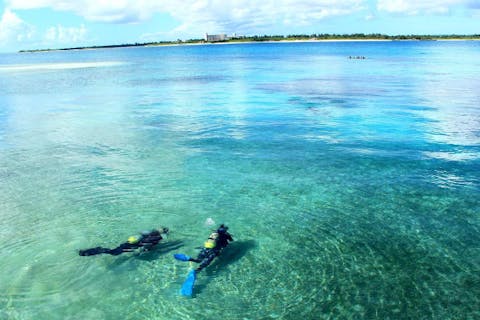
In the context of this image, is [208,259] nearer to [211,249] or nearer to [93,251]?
[211,249]

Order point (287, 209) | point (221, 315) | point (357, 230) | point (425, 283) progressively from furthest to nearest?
point (287, 209) → point (357, 230) → point (425, 283) → point (221, 315)

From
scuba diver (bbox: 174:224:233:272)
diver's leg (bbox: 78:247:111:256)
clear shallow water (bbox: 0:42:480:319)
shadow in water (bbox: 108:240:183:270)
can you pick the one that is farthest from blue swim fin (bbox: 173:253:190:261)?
diver's leg (bbox: 78:247:111:256)

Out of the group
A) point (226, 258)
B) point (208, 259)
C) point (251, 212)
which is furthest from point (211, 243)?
point (251, 212)

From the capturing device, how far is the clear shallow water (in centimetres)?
1074

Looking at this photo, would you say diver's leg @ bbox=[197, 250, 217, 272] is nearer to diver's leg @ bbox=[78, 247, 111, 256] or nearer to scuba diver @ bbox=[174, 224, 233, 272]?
scuba diver @ bbox=[174, 224, 233, 272]

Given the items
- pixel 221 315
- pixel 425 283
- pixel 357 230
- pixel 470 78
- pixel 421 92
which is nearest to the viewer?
pixel 221 315

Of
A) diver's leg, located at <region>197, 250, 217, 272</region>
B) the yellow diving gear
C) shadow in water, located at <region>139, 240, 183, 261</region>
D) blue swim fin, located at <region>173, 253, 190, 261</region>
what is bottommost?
shadow in water, located at <region>139, 240, 183, 261</region>

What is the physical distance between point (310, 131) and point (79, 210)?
1662 centimetres

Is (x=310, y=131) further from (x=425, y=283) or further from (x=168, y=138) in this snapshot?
(x=425, y=283)

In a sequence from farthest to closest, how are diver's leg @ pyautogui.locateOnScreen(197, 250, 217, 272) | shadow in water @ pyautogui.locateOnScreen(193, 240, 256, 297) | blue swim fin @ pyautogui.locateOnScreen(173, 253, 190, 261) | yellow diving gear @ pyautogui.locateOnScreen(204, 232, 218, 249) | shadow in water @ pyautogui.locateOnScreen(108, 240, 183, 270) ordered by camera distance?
1. shadow in water @ pyautogui.locateOnScreen(108, 240, 183, 270)
2. yellow diving gear @ pyautogui.locateOnScreen(204, 232, 218, 249)
3. blue swim fin @ pyautogui.locateOnScreen(173, 253, 190, 261)
4. diver's leg @ pyautogui.locateOnScreen(197, 250, 217, 272)
5. shadow in water @ pyautogui.locateOnScreen(193, 240, 256, 297)

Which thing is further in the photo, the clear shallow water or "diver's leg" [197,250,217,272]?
"diver's leg" [197,250,217,272]

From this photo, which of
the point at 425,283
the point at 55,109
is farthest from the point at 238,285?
the point at 55,109

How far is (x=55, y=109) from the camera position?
122 feet

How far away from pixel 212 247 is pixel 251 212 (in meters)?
3.70
